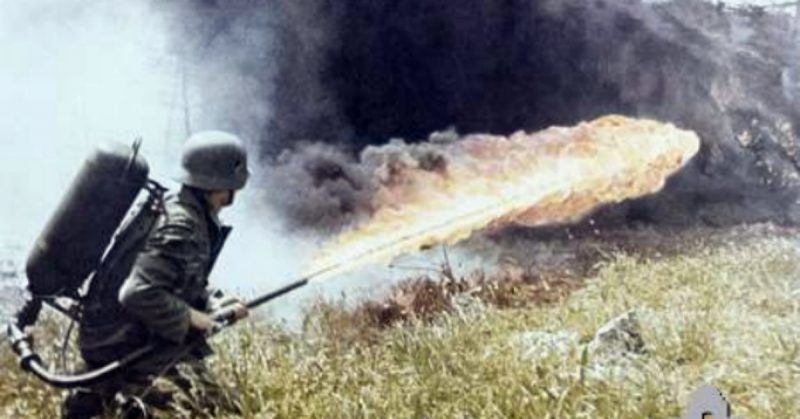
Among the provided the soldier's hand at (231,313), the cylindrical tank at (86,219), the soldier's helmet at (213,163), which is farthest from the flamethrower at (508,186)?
the soldier's helmet at (213,163)

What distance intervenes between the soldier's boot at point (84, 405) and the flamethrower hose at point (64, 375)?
60 mm

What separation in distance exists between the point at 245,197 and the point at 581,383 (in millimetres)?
1061

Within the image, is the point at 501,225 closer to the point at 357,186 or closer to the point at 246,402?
the point at 357,186

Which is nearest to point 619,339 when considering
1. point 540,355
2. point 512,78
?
point 540,355

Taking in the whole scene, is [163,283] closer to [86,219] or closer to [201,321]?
[201,321]

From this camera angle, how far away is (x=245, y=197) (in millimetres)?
3160

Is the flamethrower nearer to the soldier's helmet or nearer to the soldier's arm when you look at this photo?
the soldier's arm

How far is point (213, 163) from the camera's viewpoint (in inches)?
118

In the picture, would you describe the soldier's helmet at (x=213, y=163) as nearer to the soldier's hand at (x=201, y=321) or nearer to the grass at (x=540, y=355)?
the soldier's hand at (x=201, y=321)

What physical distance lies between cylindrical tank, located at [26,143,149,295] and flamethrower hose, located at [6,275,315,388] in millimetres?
156

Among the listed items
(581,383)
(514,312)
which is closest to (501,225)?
(514,312)

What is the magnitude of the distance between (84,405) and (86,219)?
1.75ft

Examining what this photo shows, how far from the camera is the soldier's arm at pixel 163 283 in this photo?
9.45 feet

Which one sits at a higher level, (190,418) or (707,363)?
(190,418)
